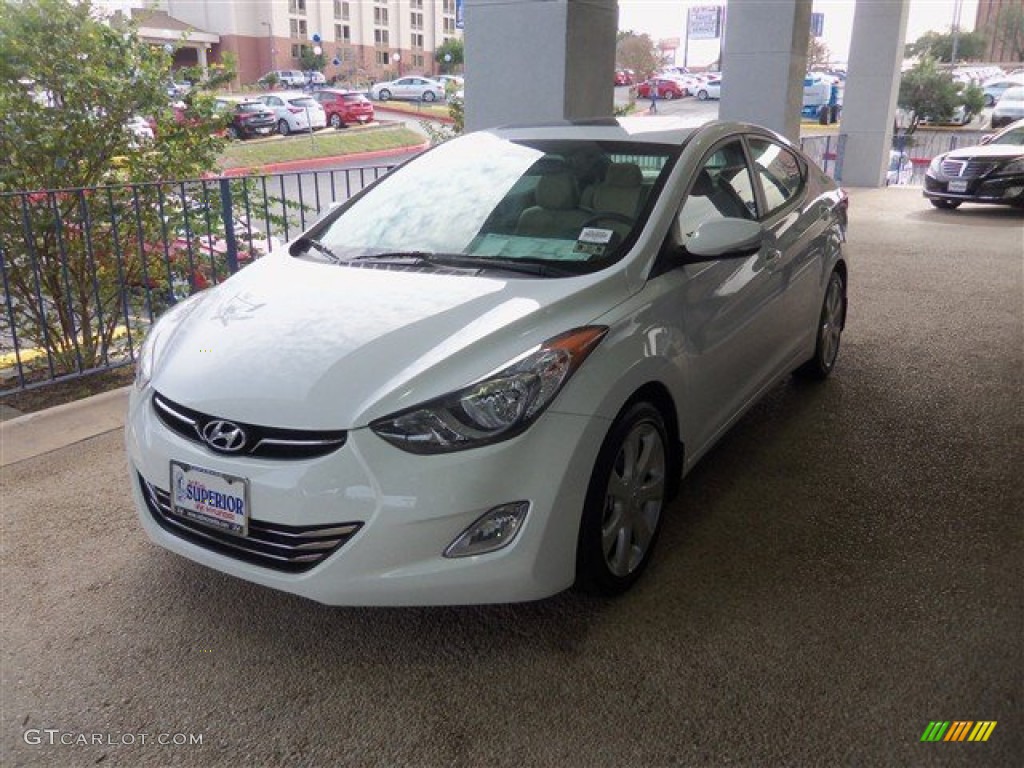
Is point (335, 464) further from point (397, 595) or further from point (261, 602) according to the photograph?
point (261, 602)

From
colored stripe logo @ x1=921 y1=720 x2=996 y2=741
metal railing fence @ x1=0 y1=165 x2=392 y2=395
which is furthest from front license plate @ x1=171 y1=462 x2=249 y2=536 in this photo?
metal railing fence @ x1=0 y1=165 x2=392 y2=395

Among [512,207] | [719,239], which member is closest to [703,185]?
[719,239]

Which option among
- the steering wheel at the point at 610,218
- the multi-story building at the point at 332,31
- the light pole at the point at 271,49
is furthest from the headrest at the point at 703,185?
the light pole at the point at 271,49

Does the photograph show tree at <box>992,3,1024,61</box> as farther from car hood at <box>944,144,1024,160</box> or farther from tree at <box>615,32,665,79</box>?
car hood at <box>944,144,1024,160</box>

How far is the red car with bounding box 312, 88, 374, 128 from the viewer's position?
105 feet

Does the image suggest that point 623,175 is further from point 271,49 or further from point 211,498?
point 271,49

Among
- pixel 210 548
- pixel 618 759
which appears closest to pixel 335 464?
pixel 210 548

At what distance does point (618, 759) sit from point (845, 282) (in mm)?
3770

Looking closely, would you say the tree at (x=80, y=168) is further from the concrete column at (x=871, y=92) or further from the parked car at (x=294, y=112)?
the parked car at (x=294, y=112)

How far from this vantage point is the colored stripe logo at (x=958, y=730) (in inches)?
89.0

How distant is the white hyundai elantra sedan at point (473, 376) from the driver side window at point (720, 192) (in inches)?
0.6

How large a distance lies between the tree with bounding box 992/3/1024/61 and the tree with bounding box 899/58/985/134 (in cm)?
4577

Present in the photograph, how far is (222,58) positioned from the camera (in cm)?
596

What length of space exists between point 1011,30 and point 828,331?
241ft
